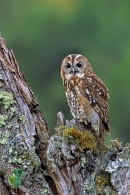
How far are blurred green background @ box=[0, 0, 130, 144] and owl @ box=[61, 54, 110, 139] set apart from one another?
55.7 feet

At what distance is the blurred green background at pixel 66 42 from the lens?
28.4 meters

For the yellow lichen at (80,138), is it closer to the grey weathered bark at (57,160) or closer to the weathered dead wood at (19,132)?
the grey weathered bark at (57,160)

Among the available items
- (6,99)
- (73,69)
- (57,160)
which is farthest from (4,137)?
(73,69)

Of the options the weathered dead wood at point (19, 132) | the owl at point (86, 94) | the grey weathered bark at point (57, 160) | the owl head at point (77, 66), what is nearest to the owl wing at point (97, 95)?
the owl at point (86, 94)

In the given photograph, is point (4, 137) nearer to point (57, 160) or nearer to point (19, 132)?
point (19, 132)

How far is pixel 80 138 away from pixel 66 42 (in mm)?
27819

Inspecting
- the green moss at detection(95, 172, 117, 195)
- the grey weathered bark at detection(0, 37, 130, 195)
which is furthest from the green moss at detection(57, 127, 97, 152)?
the green moss at detection(95, 172, 117, 195)

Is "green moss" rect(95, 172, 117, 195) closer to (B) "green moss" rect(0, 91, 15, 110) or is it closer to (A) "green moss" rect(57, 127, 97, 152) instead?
(A) "green moss" rect(57, 127, 97, 152)

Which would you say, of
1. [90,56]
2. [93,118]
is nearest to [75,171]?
[93,118]

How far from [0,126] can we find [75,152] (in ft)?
1.72

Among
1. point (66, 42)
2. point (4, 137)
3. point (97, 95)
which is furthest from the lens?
point (66, 42)

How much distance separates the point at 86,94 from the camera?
21.6 feet

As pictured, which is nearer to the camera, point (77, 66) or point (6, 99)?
point (6, 99)

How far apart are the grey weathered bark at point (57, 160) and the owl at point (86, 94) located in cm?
136
